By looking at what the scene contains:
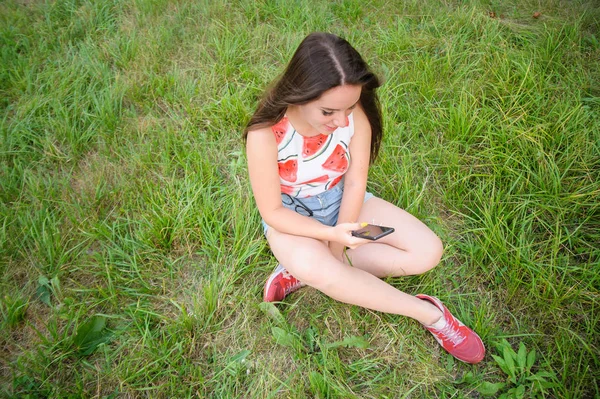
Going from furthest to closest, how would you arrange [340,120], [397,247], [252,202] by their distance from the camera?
[252,202] < [397,247] < [340,120]

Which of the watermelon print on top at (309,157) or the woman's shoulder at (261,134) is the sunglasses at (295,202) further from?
the woman's shoulder at (261,134)

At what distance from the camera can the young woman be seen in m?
1.50

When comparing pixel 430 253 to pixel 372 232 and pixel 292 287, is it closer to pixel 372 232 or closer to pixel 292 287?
pixel 372 232

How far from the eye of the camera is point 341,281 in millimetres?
1692

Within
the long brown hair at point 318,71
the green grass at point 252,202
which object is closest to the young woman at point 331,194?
the long brown hair at point 318,71

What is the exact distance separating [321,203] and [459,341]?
0.81 meters

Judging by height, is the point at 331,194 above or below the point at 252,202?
above

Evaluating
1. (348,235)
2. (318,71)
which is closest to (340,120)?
(318,71)

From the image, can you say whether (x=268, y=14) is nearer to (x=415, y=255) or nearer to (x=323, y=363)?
(x=415, y=255)

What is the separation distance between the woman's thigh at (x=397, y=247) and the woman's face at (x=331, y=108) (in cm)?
52

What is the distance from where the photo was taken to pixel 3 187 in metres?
2.32

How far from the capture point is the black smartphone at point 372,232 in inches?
63.8

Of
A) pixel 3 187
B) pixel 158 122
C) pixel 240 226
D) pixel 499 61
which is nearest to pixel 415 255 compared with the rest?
pixel 240 226

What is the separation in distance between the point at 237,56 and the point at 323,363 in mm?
2188
